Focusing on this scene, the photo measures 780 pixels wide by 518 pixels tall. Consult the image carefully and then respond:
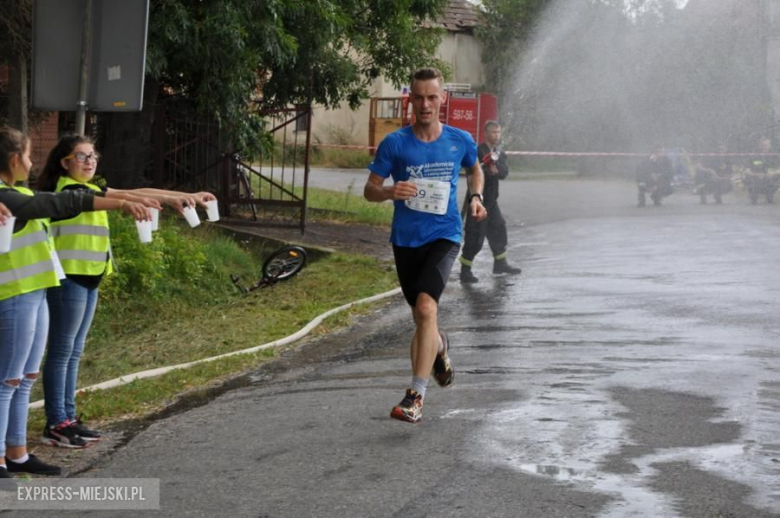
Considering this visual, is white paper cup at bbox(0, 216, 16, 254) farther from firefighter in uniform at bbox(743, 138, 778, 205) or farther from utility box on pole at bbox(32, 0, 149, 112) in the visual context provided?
firefighter in uniform at bbox(743, 138, 778, 205)

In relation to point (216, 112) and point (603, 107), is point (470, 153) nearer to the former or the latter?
point (216, 112)

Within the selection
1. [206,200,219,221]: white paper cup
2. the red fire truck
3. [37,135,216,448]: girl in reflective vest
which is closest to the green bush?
[37,135,216,448]: girl in reflective vest

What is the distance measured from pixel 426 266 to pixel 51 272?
232 cm

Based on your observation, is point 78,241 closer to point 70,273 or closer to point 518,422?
point 70,273

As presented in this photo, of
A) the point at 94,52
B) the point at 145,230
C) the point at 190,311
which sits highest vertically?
the point at 94,52

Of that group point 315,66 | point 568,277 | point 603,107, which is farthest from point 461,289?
point 603,107

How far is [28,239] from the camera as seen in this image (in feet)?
20.9

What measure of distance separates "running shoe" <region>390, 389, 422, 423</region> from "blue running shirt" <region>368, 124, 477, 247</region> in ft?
3.06

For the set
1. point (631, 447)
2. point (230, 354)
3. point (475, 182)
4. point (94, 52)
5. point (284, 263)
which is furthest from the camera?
point (284, 263)

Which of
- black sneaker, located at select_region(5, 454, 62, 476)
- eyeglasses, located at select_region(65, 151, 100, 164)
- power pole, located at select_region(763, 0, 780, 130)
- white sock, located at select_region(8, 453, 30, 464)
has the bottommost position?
black sneaker, located at select_region(5, 454, 62, 476)

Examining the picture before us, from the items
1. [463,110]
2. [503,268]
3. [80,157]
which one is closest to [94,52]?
[80,157]

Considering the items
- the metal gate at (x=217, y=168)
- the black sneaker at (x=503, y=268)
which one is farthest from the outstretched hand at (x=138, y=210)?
the metal gate at (x=217, y=168)

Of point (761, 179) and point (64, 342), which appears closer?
point (64, 342)

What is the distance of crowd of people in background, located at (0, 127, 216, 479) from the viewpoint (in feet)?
20.2
